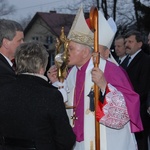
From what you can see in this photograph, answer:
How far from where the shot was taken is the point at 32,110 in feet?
10.1

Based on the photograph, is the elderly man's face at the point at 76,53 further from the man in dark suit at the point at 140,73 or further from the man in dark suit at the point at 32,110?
the man in dark suit at the point at 140,73

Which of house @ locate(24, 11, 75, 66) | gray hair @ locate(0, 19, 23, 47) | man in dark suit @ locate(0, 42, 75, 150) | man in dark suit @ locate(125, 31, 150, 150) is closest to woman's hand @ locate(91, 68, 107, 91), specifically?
man in dark suit @ locate(0, 42, 75, 150)

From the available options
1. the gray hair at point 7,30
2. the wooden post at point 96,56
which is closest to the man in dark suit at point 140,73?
the wooden post at point 96,56

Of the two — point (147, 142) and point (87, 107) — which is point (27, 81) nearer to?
point (87, 107)

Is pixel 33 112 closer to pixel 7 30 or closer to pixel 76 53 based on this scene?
pixel 76 53

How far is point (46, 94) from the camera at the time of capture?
308 centimetres

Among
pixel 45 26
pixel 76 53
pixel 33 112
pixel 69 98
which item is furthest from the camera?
pixel 45 26

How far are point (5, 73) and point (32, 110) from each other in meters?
0.65

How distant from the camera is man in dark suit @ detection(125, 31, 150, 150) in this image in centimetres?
593

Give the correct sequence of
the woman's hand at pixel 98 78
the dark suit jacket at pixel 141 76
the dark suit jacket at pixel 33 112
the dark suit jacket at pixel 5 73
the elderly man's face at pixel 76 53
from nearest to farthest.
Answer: the dark suit jacket at pixel 33 112
the dark suit jacket at pixel 5 73
the woman's hand at pixel 98 78
the elderly man's face at pixel 76 53
the dark suit jacket at pixel 141 76

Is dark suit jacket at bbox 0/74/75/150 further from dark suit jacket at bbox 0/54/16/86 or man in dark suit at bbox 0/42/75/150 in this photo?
dark suit jacket at bbox 0/54/16/86

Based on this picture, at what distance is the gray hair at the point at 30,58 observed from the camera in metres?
3.14

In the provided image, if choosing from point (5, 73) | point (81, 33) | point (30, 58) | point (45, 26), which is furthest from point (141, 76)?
point (45, 26)

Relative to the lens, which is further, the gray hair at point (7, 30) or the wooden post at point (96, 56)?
the gray hair at point (7, 30)
